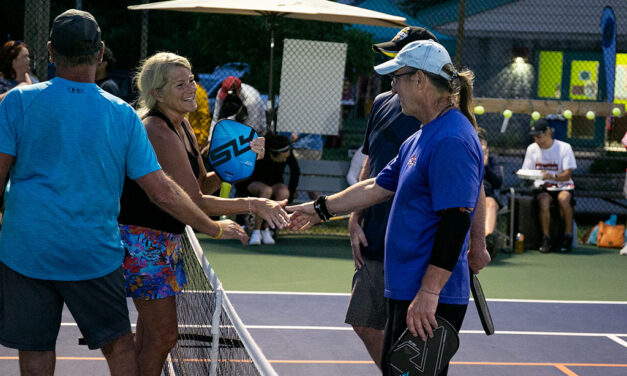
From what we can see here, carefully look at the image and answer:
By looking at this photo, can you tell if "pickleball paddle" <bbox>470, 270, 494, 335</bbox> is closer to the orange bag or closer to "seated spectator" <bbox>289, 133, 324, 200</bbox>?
the orange bag

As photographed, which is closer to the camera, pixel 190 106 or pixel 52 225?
pixel 52 225

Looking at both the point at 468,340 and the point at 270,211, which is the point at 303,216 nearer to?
the point at 270,211

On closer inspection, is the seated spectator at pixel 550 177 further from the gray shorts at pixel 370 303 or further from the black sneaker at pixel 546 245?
the gray shorts at pixel 370 303

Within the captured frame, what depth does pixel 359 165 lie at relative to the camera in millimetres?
11742

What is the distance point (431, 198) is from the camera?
338 cm

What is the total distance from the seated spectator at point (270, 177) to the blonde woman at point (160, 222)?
22.4ft

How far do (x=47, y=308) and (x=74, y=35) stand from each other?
1.04 meters

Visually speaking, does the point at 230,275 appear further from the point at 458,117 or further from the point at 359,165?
the point at 458,117

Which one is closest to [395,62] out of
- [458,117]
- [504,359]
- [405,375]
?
[458,117]

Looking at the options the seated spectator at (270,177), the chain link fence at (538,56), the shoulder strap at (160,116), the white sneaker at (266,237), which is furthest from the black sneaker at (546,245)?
the shoulder strap at (160,116)

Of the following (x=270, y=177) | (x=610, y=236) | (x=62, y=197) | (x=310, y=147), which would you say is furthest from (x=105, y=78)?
(x=610, y=236)

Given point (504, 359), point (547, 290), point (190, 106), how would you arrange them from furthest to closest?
point (547, 290), point (504, 359), point (190, 106)

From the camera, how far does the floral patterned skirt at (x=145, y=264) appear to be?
162 inches

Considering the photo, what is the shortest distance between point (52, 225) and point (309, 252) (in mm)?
7809
